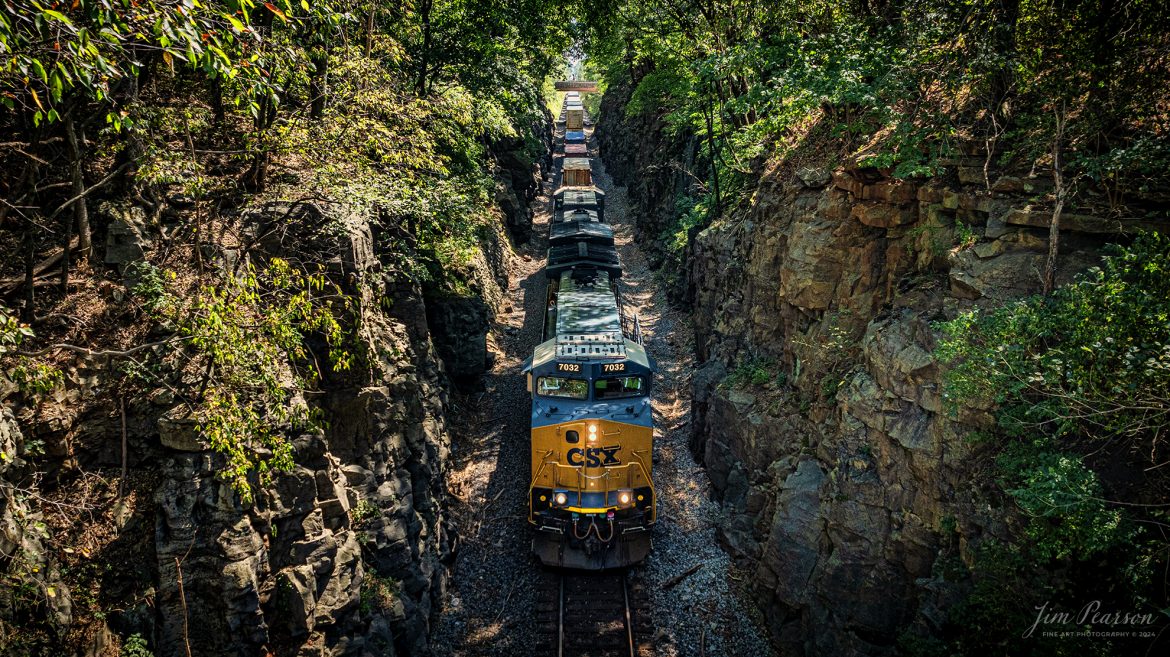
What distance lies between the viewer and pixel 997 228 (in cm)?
941

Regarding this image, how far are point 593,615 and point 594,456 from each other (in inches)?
118

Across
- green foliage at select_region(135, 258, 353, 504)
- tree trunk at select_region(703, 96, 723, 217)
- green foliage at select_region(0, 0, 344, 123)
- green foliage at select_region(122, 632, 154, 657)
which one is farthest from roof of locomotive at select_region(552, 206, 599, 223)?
green foliage at select_region(122, 632, 154, 657)

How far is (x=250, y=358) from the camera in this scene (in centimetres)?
824

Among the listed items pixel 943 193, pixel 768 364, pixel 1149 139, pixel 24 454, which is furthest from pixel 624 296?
pixel 24 454

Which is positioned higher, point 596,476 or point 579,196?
point 579,196

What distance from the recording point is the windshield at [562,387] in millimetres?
12727

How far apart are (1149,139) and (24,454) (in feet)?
46.5

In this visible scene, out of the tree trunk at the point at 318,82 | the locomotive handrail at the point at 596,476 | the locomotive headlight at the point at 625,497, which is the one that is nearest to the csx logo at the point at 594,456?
the locomotive handrail at the point at 596,476

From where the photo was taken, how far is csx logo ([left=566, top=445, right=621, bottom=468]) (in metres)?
12.3

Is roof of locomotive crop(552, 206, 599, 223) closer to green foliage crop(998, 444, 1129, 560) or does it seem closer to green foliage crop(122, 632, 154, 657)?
green foliage crop(998, 444, 1129, 560)

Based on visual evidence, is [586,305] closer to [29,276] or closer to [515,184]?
[29,276]

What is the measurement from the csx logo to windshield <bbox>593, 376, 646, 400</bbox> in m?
1.09

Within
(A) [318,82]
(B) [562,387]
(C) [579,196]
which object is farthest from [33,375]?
(C) [579,196]

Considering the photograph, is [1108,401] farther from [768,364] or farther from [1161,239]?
[768,364]
